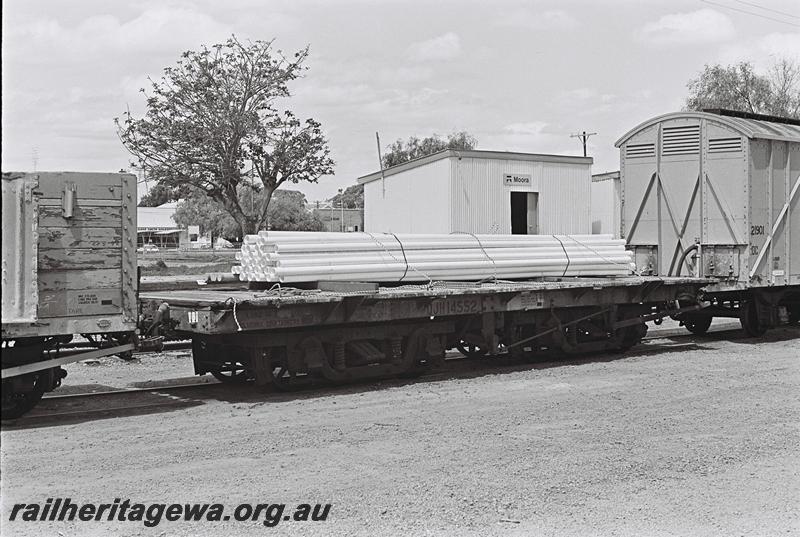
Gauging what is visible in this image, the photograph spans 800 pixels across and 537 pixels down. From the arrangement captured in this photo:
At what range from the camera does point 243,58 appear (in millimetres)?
28844

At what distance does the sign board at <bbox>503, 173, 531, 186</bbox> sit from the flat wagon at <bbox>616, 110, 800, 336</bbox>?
37.8 ft

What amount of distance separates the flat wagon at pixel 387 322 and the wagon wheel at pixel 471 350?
32 mm

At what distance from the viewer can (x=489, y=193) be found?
28.2 metres

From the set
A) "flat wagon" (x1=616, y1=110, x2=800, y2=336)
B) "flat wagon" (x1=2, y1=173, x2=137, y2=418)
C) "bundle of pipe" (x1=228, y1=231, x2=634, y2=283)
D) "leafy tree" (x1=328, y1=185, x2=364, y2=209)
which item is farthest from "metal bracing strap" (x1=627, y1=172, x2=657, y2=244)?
"leafy tree" (x1=328, y1=185, x2=364, y2=209)

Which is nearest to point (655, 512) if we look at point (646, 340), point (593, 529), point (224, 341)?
point (593, 529)

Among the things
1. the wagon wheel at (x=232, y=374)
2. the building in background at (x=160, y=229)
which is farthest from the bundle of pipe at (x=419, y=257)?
the building in background at (x=160, y=229)

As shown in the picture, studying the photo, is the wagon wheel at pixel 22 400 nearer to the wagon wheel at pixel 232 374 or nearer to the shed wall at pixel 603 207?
the wagon wheel at pixel 232 374

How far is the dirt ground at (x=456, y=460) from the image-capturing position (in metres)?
5.94

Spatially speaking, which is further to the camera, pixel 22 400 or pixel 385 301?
pixel 385 301

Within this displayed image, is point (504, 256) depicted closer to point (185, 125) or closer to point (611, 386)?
point (611, 386)

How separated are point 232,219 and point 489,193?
6062 cm

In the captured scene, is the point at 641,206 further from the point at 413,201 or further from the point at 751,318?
the point at 413,201

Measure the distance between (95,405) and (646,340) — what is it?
10144 millimetres

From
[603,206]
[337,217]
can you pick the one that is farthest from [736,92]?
[337,217]
